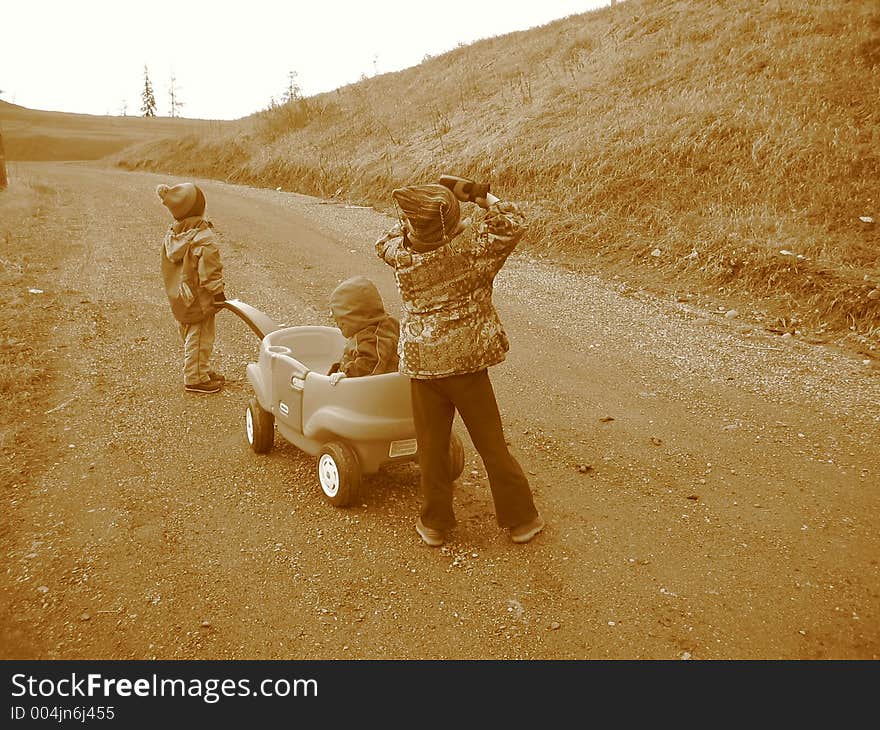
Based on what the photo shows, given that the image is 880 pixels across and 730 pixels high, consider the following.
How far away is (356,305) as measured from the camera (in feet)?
13.8

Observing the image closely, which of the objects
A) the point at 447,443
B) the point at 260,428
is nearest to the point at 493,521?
the point at 447,443

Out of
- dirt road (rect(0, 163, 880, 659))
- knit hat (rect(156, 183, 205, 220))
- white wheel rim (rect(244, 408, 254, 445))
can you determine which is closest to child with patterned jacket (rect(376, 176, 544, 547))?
dirt road (rect(0, 163, 880, 659))

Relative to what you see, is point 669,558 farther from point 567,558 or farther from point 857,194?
point 857,194

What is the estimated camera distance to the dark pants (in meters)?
3.66

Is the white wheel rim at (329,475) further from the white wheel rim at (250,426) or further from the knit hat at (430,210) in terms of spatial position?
the knit hat at (430,210)

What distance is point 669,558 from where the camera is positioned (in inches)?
147

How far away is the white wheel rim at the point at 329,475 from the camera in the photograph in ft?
13.7

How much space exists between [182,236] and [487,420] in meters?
3.32

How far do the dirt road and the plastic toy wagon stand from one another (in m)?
0.24

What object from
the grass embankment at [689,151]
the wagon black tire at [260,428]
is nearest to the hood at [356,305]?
the wagon black tire at [260,428]

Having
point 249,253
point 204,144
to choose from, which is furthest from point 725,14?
point 204,144

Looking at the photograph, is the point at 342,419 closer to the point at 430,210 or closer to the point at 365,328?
the point at 365,328

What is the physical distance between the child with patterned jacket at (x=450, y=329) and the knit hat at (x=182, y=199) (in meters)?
2.75
